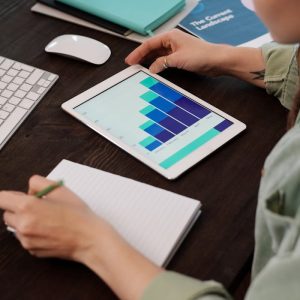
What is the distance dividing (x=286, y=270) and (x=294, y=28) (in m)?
0.37

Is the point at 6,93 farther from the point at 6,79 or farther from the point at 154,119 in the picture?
the point at 154,119

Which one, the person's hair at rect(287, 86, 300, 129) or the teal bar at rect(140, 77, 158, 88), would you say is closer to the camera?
the person's hair at rect(287, 86, 300, 129)

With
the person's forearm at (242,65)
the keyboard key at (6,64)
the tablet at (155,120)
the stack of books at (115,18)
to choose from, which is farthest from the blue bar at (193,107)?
the keyboard key at (6,64)

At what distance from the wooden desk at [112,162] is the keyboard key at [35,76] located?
4 cm

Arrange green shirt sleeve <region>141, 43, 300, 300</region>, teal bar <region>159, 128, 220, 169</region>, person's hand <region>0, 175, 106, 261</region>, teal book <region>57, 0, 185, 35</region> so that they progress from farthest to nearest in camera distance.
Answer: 1. teal book <region>57, 0, 185, 35</region>
2. teal bar <region>159, 128, 220, 169</region>
3. person's hand <region>0, 175, 106, 261</region>
4. green shirt sleeve <region>141, 43, 300, 300</region>

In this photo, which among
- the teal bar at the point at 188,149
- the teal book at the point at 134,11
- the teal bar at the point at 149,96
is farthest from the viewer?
the teal book at the point at 134,11

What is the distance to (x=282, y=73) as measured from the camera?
3.22 feet

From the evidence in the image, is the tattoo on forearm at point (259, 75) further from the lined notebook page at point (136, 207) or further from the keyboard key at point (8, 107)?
the keyboard key at point (8, 107)

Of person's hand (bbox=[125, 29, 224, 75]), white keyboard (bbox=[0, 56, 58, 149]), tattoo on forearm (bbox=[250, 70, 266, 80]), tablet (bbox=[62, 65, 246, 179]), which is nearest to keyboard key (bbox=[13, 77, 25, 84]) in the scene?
white keyboard (bbox=[0, 56, 58, 149])

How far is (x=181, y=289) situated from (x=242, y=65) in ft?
A: 1.75

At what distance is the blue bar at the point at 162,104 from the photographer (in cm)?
91

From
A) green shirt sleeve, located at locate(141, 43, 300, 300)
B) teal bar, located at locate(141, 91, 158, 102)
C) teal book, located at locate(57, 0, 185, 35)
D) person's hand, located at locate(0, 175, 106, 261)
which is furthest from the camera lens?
teal book, located at locate(57, 0, 185, 35)

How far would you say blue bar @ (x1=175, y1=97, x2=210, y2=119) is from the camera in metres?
0.91

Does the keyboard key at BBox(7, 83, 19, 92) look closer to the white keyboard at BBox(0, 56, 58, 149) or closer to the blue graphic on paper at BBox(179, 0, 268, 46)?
the white keyboard at BBox(0, 56, 58, 149)
